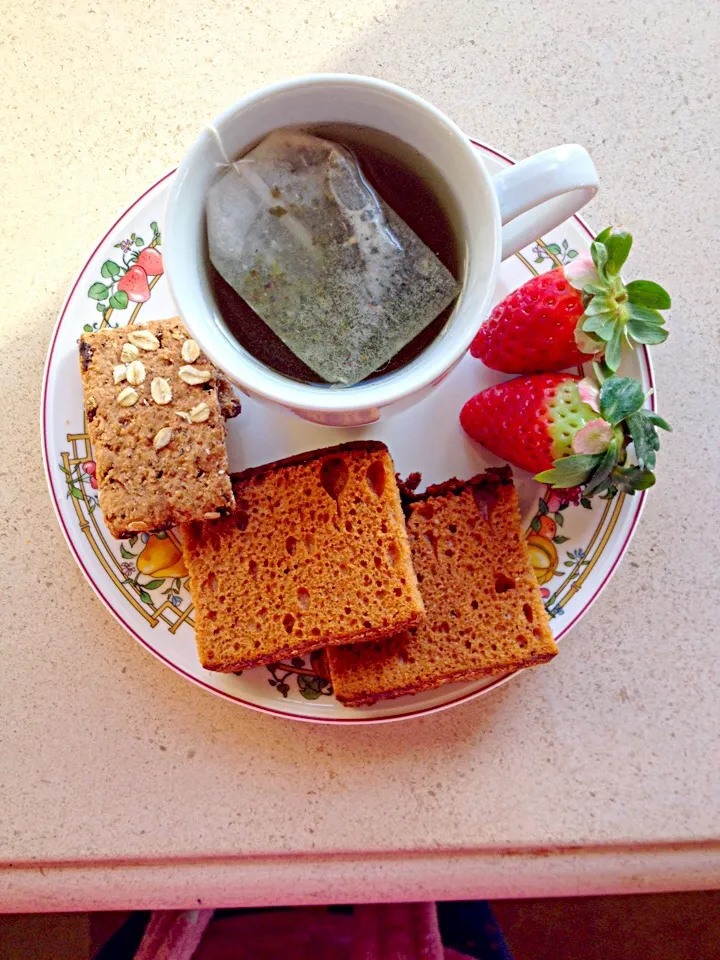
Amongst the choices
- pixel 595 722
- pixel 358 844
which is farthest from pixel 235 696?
pixel 595 722

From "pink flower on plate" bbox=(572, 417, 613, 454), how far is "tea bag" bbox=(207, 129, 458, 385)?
0.26m

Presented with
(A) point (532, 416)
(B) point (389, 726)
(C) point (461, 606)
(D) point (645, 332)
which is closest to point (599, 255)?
(D) point (645, 332)

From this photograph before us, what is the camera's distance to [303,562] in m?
1.15

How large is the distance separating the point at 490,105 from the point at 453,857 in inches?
48.3

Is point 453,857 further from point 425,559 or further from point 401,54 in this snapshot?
point 401,54

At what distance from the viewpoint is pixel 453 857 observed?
1278mm

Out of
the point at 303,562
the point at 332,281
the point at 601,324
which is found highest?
the point at 332,281

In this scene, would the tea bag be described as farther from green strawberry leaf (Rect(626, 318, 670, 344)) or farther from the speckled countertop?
the speckled countertop

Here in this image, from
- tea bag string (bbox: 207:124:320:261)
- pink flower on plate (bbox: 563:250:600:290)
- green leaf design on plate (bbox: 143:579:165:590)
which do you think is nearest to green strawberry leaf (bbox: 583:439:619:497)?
pink flower on plate (bbox: 563:250:600:290)

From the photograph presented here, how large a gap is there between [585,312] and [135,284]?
661 mm

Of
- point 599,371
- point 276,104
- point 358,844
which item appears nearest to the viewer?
point 276,104

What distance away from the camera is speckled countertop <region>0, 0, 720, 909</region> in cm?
126

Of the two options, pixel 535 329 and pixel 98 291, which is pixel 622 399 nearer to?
pixel 535 329

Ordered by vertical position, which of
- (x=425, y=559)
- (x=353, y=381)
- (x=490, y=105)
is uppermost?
(x=490, y=105)
